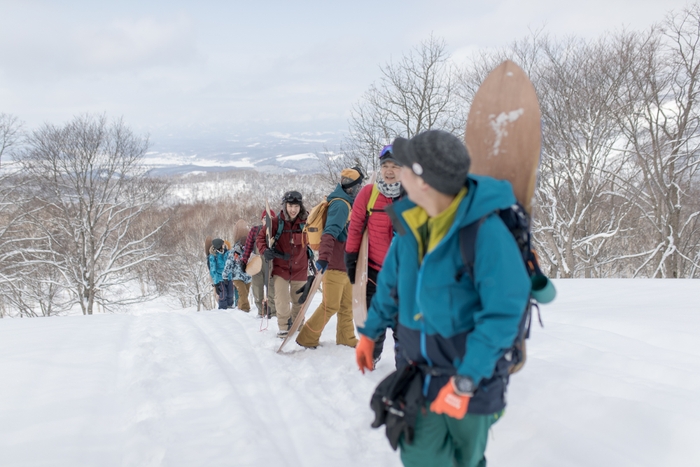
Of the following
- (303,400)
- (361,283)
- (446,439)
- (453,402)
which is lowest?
(303,400)

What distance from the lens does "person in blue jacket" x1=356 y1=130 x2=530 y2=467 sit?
1.45 metres

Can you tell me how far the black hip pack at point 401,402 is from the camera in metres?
1.70

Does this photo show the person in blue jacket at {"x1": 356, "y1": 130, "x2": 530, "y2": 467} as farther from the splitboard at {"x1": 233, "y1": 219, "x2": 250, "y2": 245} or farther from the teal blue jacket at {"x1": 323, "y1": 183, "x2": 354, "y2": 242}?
the splitboard at {"x1": 233, "y1": 219, "x2": 250, "y2": 245}

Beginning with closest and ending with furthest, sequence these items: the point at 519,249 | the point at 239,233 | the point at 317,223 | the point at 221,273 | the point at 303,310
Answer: the point at 519,249, the point at 317,223, the point at 303,310, the point at 239,233, the point at 221,273

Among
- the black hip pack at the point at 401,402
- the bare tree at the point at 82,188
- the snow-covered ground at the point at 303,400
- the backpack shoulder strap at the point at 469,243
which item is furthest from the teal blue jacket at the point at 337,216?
the bare tree at the point at 82,188

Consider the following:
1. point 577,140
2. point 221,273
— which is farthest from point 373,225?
point 577,140

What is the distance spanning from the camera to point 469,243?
149 cm

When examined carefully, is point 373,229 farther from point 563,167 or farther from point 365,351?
point 563,167

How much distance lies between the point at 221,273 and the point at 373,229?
7728 mm

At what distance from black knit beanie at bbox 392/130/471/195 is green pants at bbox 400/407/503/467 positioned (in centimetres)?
95

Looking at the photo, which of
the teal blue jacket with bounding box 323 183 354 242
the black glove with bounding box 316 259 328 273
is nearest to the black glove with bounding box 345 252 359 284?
the black glove with bounding box 316 259 328 273

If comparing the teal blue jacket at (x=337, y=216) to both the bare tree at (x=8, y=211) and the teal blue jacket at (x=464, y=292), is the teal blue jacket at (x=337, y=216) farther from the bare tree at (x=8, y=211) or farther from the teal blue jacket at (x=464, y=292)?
the bare tree at (x=8, y=211)

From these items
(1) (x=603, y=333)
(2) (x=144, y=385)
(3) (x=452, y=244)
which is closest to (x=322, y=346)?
(2) (x=144, y=385)

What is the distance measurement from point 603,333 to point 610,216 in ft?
57.8
